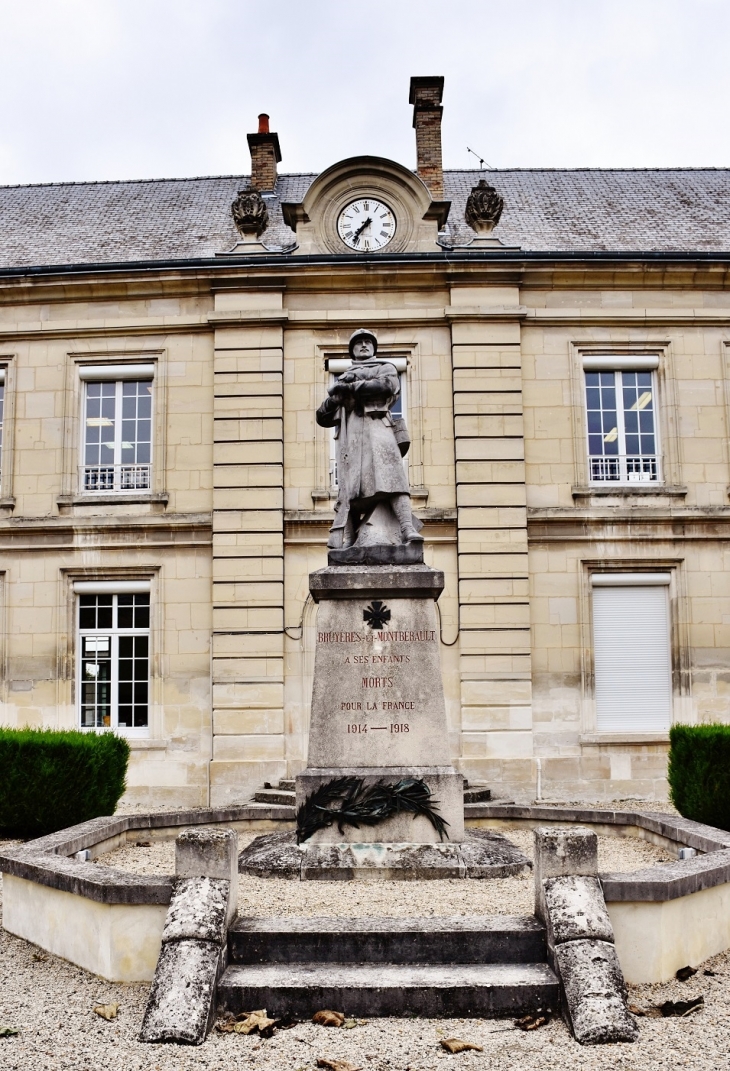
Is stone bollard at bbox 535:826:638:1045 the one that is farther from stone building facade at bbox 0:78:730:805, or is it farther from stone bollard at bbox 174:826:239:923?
stone building facade at bbox 0:78:730:805

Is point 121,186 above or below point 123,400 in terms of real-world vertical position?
above

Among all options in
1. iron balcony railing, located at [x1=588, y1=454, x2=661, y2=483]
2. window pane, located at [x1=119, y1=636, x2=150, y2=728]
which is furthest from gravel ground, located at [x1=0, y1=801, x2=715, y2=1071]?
iron balcony railing, located at [x1=588, y1=454, x2=661, y2=483]

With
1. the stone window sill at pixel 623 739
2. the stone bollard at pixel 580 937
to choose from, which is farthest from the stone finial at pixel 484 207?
the stone bollard at pixel 580 937

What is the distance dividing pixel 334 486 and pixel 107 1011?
427 inches

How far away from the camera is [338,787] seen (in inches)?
292

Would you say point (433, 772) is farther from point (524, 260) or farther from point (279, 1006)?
point (524, 260)

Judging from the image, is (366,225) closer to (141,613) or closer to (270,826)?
(141,613)

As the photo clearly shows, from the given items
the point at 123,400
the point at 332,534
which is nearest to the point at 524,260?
the point at 123,400

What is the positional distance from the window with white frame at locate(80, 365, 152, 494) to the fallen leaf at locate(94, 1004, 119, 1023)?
11.6 m

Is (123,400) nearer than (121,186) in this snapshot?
Yes

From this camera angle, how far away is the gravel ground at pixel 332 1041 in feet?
14.5

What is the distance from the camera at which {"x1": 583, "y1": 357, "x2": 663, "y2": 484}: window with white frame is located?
15.9 meters

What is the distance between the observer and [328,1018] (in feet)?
Answer: 15.9

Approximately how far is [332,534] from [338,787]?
1.99 m
